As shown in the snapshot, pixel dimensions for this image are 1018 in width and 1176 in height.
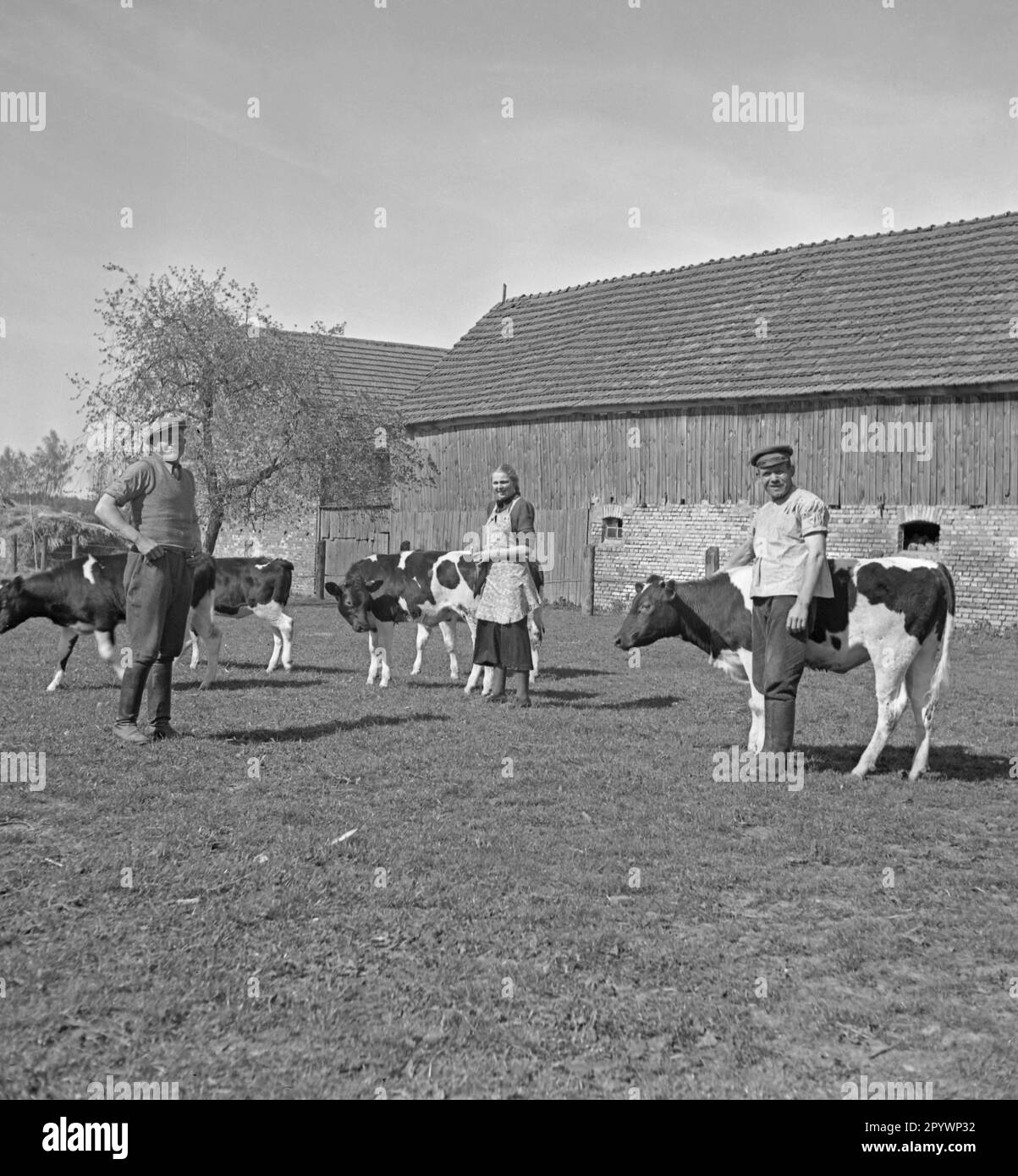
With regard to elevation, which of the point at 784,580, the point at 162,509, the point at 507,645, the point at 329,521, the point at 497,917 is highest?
the point at 329,521

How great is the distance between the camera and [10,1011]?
3.72 metres

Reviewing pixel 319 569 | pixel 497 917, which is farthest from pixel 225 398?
pixel 497 917

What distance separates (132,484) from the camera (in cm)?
813

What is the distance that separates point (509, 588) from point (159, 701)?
3.57 m

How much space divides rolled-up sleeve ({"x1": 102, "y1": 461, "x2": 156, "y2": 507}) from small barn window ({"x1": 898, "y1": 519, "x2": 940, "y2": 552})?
1816 centimetres

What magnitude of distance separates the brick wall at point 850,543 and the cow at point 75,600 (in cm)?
1248

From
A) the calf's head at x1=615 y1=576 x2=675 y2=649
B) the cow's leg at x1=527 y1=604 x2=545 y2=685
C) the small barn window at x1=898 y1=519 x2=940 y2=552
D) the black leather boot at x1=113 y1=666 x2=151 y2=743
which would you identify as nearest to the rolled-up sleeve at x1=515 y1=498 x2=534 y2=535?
the cow's leg at x1=527 y1=604 x2=545 y2=685

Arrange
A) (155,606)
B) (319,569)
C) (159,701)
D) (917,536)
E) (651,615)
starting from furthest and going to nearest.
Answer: (319,569)
(917,536)
(651,615)
(159,701)
(155,606)

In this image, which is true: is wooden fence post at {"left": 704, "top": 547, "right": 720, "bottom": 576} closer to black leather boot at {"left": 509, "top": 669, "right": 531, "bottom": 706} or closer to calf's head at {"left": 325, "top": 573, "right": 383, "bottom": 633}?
calf's head at {"left": 325, "top": 573, "right": 383, "bottom": 633}

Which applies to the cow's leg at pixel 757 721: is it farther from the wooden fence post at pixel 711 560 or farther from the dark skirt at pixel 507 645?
the wooden fence post at pixel 711 560

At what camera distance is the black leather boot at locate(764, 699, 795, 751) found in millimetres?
7762

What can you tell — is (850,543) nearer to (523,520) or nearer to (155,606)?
(523,520)
